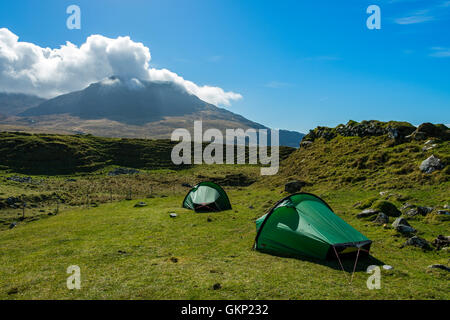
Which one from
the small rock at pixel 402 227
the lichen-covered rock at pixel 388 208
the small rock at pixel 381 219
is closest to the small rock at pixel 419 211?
the lichen-covered rock at pixel 388 208

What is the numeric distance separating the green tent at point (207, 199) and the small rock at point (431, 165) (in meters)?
22.3

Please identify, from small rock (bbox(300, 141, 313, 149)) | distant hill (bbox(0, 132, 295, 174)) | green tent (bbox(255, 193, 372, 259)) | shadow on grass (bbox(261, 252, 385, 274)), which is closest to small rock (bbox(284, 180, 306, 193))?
green tent (bbox(255, 193, 372, 259))

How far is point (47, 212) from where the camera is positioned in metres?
32.8

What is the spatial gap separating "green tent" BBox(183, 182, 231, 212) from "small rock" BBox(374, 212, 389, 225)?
16059 millimetres

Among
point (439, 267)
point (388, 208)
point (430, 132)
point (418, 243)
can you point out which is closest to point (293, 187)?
point (388, 208)

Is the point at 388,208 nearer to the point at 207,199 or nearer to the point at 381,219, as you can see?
the point at 381,219

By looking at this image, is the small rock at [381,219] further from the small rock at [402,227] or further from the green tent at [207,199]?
the green tent at [207,199]

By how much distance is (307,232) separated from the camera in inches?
573

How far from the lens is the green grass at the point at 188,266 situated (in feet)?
33.9

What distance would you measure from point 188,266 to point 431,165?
29.2m

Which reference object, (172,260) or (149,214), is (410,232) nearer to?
(172,260)

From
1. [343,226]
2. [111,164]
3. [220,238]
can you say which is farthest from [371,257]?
[111,164]

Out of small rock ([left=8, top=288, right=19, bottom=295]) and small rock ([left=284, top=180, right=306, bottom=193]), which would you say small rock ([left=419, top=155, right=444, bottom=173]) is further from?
small rock ([left=8, top=288, right=19, bottom=295])
